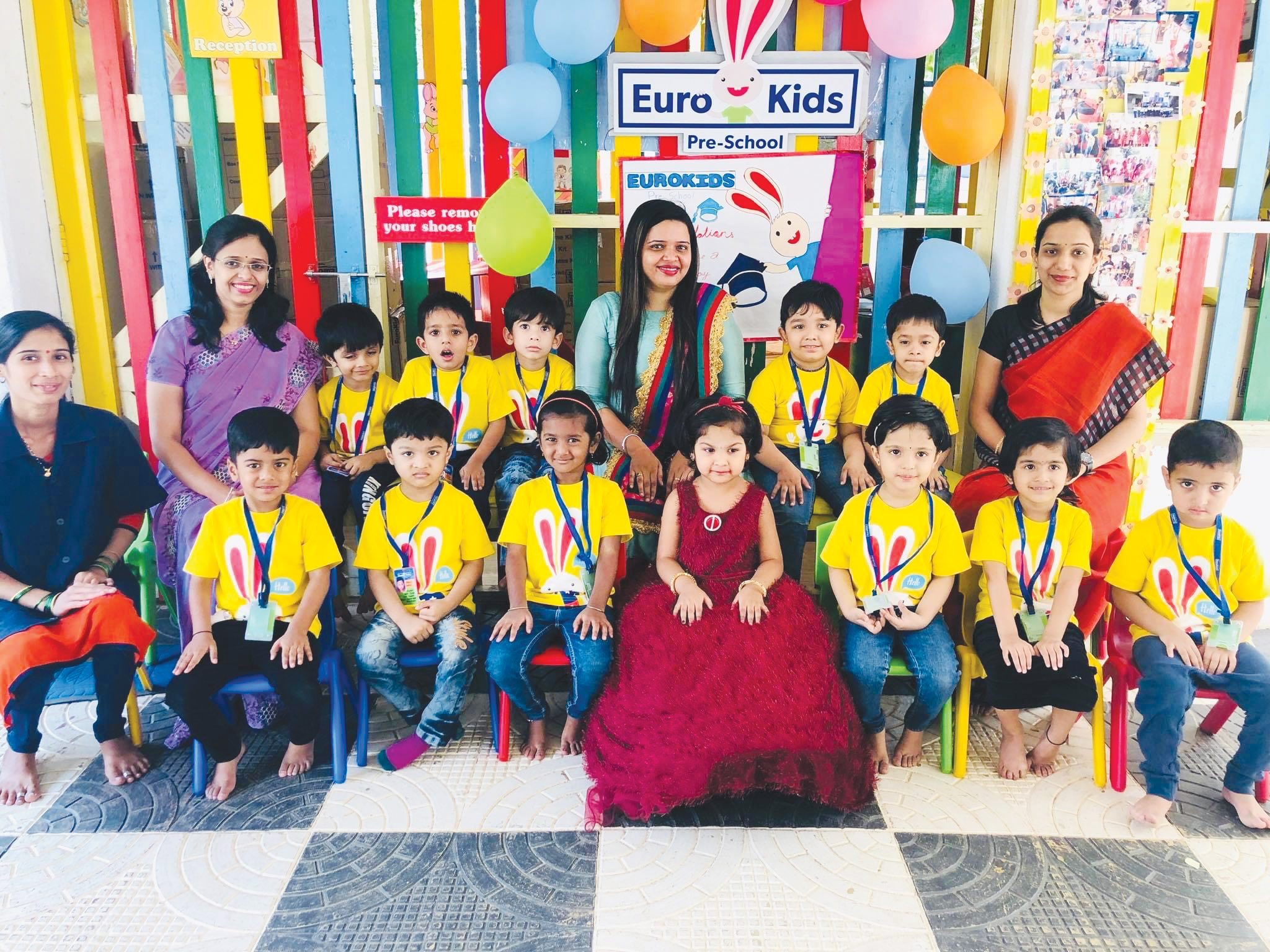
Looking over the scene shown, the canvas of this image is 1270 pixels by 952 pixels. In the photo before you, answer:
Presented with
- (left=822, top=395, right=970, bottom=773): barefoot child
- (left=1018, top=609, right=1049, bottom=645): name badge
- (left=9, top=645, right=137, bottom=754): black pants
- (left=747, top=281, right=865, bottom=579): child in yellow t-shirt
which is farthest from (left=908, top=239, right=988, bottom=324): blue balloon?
(left=9, top=645, right=137, bottom=754): black pants

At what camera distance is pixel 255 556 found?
2.35 metres

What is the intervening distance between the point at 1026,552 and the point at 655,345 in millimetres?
1278

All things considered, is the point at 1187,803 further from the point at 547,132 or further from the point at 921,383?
the point at 547,132

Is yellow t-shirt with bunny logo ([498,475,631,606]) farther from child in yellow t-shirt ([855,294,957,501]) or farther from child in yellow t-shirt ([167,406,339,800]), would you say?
child in yellow t-shirt ([855,294,957,501])

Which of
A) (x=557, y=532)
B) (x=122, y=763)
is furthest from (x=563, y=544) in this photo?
(x=122, y=763)

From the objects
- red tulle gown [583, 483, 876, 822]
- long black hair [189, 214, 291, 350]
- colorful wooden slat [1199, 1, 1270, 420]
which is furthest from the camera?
colorful wooden slat [1199, 1, 1270, 420]

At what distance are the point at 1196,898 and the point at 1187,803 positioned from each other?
395 mm

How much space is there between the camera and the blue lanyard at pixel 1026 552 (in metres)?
2.39

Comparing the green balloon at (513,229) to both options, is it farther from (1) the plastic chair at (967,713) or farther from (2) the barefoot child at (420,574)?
(1) the plastic chair at (967,713)

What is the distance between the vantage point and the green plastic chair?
2393 mm

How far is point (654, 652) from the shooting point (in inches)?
91.0

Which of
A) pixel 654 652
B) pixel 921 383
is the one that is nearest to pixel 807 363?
pixel 921 383

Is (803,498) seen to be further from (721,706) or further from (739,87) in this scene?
(739,87)

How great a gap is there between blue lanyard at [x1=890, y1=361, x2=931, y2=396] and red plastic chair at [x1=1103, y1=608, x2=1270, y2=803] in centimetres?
87
